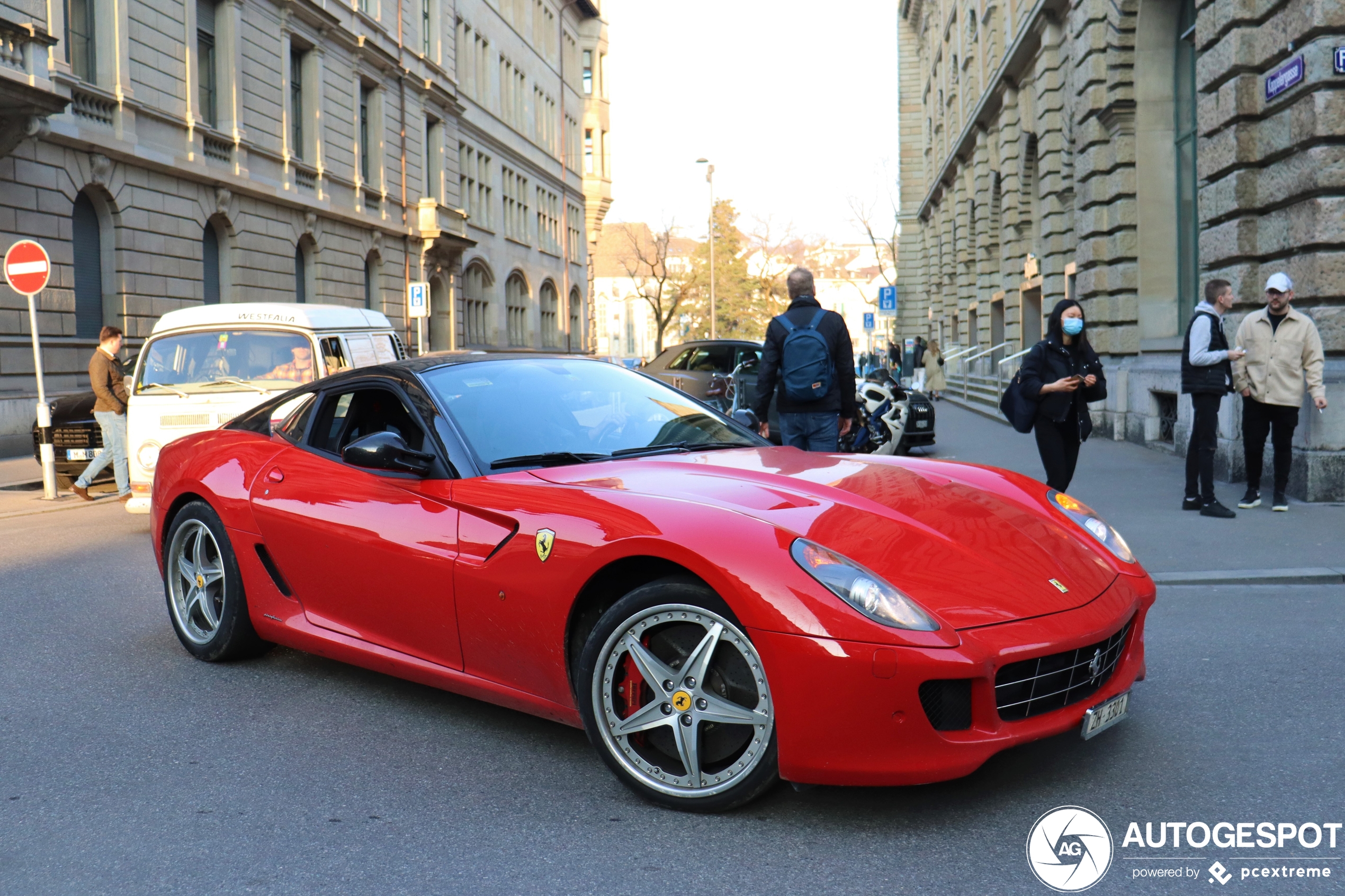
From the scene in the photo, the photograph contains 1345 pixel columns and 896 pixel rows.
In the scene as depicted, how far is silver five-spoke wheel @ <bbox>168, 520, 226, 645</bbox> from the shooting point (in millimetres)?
5387

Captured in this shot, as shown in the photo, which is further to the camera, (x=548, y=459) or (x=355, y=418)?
(x=355, y=418)

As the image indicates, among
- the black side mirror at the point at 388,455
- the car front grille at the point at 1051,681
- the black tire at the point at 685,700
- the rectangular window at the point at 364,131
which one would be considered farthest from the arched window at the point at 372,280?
the car front grille at the point at 1051,681

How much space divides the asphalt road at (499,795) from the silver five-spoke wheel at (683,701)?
0.15 m

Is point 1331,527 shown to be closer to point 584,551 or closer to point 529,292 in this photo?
point 584,551

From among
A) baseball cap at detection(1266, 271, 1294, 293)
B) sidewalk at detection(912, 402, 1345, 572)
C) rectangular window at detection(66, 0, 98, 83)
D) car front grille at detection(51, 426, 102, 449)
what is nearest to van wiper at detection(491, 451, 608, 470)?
sidewalk at detection(912, 402, 1345, 572)

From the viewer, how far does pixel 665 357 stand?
63.3 ft

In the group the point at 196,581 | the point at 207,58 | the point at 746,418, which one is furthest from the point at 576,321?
the point at 196,581

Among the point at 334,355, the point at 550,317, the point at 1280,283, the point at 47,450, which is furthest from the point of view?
the point at 550,317

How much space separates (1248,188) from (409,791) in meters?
10.3

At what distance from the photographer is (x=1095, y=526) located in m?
4.23

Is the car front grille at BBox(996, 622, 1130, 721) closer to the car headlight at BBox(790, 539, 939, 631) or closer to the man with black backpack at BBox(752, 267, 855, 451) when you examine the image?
the car headlight at BBox(790, 539, 939, 631)

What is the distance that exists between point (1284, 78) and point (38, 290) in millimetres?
13268

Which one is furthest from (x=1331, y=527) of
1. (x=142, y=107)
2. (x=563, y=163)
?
(x=563, y=163)

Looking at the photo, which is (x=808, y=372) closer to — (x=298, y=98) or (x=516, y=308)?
(x=298, y=98)
